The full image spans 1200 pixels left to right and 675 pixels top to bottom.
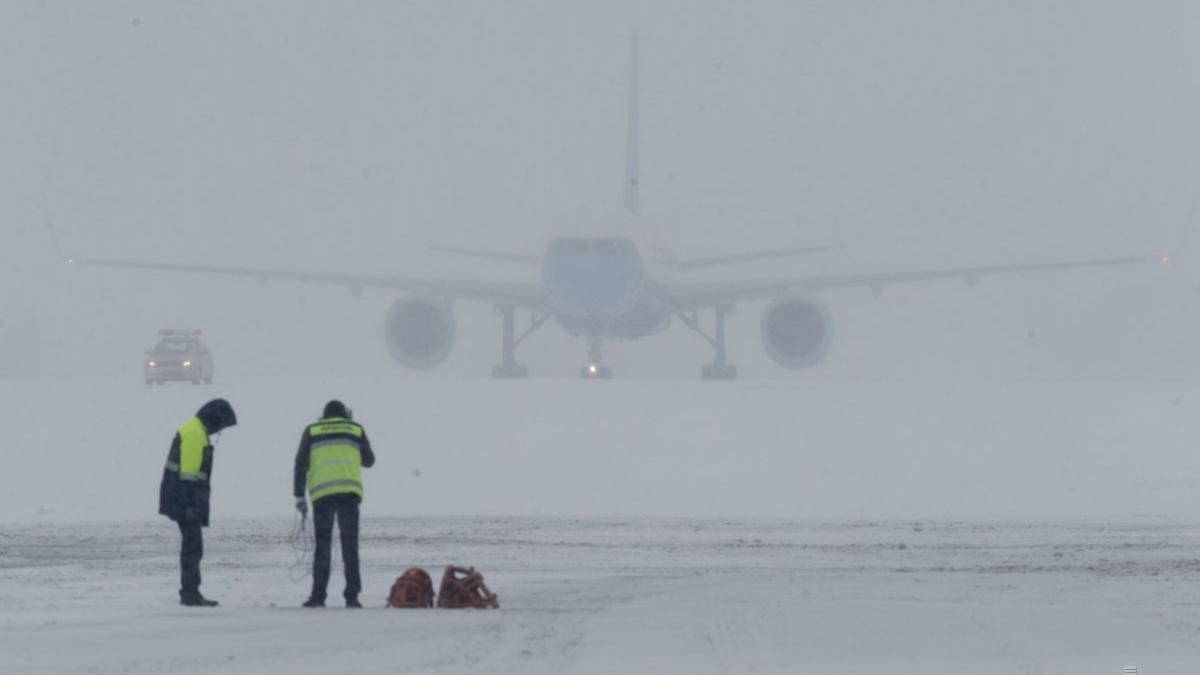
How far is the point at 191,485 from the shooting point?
14.6 m

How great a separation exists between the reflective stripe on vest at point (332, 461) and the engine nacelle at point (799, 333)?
3707cm

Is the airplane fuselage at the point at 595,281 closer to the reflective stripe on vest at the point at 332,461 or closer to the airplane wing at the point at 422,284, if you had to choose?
the airplane wing at the point at 422,284

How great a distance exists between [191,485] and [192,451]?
0.78 ft

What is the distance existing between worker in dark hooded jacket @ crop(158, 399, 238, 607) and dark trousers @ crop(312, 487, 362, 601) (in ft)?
2.63

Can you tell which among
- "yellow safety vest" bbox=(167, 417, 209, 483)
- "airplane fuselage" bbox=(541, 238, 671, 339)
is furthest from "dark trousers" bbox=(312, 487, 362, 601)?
"airplane fuselage" bbox=(541, 238, 671, 339)

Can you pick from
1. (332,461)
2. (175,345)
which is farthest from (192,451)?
(175,345)

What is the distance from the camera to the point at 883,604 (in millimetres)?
14500

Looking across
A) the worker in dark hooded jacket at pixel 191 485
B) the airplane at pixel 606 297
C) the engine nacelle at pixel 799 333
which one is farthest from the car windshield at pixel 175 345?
the worker in dark hooded jacket at pixel 191 485

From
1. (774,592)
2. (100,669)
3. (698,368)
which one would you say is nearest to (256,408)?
(774,592)

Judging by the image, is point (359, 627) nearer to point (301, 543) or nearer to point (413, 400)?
point (301, 543)

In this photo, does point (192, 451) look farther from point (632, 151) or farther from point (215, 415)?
point (632, 151)

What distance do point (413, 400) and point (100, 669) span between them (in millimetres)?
28613

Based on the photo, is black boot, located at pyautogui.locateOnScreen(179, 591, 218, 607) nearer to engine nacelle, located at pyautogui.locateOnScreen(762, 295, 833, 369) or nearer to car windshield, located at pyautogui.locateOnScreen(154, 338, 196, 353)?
car windshield, located at pyautogui.locateOnScreen(154, 338, 196, 353)

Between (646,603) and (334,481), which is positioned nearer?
(646,603)
